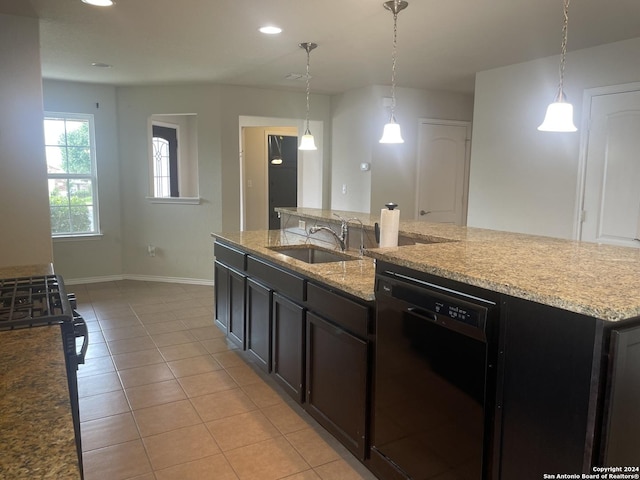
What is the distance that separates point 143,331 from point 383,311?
9.70 feet

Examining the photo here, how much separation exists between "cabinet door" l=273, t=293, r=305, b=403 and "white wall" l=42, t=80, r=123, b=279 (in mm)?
4062

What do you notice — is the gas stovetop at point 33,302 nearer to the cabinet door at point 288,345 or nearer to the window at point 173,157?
the cabinet door at point 288,345

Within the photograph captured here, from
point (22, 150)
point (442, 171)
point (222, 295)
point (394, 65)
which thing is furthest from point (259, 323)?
point (442, 171)

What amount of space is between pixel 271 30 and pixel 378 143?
2.46m

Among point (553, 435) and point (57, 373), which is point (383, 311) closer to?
point (553, 435)

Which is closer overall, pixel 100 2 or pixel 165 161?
pixel 100 2

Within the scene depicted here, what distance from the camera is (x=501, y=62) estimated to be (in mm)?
4258

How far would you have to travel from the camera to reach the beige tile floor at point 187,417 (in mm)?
2264

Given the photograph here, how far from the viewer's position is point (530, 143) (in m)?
4.26

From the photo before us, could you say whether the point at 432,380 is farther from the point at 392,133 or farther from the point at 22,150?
the point at 22,150

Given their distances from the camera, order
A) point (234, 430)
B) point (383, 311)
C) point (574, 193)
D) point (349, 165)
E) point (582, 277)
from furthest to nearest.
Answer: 1. point (349, 165)
2. point (574, 193)
3. point (234, 430)
4. point (383, 311)
5. point (582, 277)

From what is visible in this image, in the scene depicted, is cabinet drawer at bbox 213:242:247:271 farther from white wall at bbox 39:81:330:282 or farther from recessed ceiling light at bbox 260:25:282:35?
white wall at bbox 39:81:330:282

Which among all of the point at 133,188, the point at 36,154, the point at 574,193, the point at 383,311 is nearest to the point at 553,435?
the point at 383,311

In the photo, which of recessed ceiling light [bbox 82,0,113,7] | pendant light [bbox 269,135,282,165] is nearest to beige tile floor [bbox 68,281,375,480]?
recessed ceiling light [bbox 82,0,113,7]
